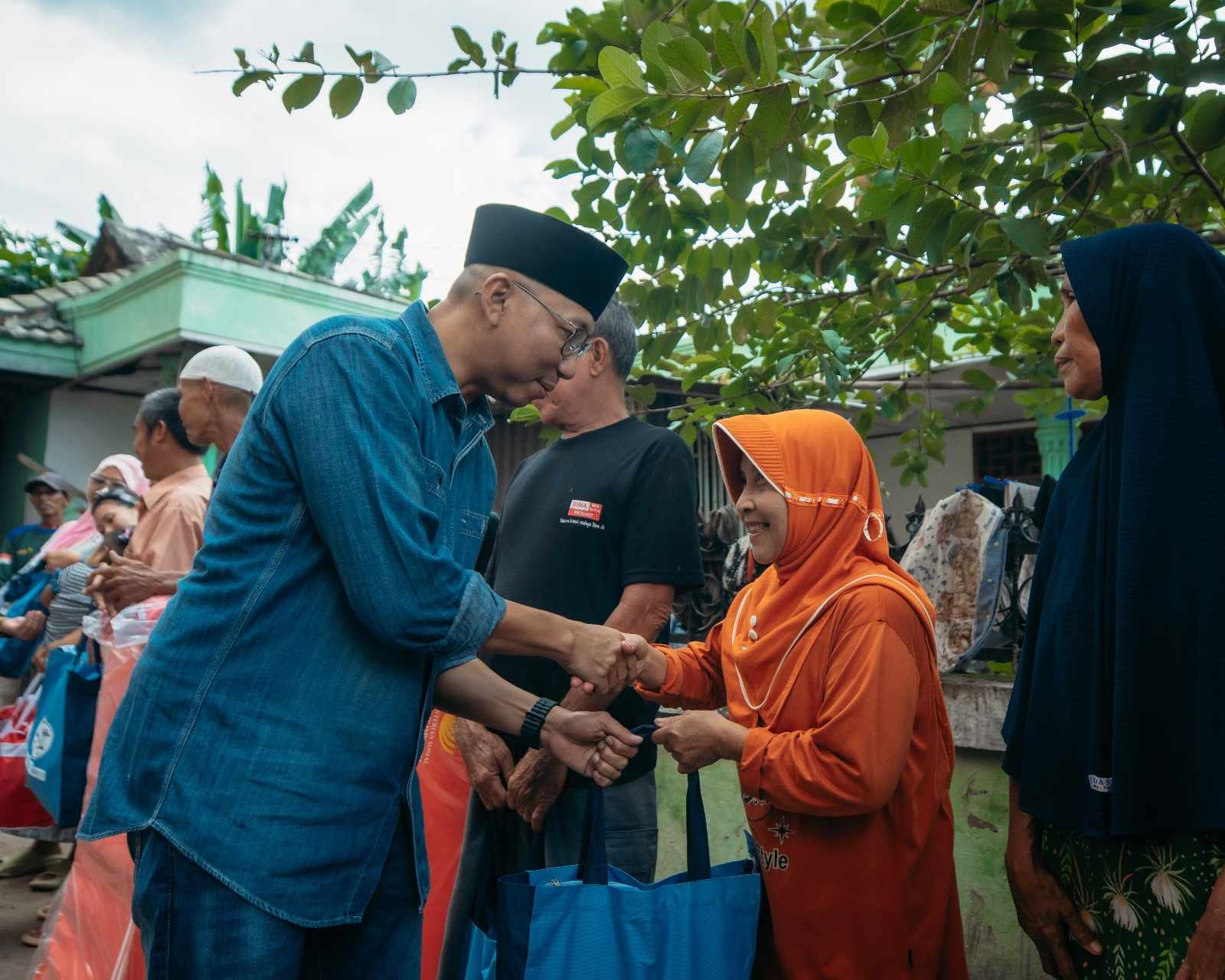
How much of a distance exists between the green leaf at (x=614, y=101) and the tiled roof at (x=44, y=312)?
30.8 ft

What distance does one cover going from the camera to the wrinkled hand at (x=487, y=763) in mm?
2635

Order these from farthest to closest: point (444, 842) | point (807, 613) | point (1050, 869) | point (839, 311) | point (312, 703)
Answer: point (839, 311) → point (444, 842) → point (807, 613) → point (1050, 869) → point (312, 703)

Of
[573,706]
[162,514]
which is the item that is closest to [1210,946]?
[573,706]

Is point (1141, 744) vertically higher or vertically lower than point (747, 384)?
lower

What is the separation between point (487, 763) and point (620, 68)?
5.84ft

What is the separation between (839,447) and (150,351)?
9.20m

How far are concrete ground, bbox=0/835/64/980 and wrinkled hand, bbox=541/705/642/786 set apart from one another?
314cm

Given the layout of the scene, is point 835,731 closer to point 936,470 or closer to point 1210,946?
point 1210,946

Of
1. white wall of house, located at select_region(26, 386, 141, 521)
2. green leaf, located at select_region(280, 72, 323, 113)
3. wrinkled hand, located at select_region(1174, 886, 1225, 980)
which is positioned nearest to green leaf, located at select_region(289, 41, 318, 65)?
green leaf, located at select_region(280, 72, 323, 113)

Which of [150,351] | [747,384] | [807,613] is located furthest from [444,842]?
[150,351]

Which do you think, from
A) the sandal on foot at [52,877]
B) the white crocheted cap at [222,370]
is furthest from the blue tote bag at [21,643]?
the white crocheted cap at [222,370]

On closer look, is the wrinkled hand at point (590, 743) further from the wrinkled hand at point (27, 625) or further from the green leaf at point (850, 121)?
the wrinkled hand at point (27, 625)

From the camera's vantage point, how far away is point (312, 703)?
159 centimetres

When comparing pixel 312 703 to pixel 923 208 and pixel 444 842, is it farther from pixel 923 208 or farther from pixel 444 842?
pixel 923 208
